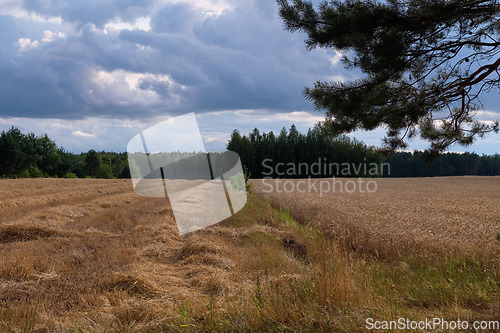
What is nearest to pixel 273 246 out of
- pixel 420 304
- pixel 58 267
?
pixel 420 304

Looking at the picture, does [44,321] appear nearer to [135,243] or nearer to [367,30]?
[135,243]

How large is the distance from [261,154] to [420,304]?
61.3 m

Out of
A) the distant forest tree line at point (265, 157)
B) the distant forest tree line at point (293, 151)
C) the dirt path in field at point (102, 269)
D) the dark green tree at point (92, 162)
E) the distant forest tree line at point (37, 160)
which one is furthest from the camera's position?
the dark green tree at point (92, 162)

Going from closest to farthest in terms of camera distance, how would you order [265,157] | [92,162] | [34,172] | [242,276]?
1. [242,276]
2. [34,172]
3. [265,157]
4. [92,162]

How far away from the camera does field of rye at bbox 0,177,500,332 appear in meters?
3.21

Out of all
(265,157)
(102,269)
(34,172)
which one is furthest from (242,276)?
(34,172)

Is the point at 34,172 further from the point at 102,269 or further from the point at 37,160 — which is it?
the point at 102,269

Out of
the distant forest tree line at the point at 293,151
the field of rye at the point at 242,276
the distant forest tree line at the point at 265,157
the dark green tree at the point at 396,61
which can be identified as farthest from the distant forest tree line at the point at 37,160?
the dark green tree at the point at 396,61

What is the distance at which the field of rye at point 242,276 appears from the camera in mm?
3209

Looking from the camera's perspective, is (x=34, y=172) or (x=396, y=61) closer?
(x=396, y=61)

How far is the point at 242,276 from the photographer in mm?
4961

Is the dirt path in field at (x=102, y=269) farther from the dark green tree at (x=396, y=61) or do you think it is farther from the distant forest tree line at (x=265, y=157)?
the distant forest tree line at (x=265, y=157)

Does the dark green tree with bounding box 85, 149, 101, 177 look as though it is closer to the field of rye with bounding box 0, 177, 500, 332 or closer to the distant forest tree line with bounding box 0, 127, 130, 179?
the distant forest tree line with bounding box 0, 127, 130, 179

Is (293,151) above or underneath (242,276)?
above
